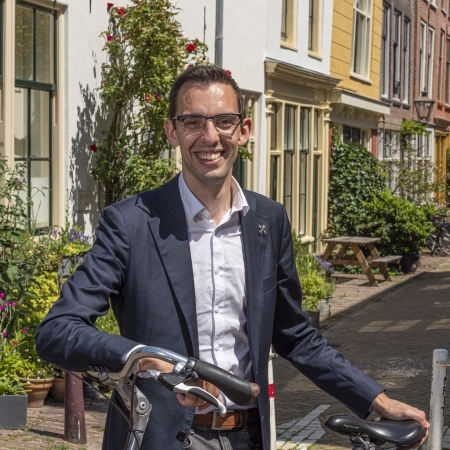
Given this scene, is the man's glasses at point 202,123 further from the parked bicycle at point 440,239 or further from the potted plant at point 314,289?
the parked bicycle at point 440,239

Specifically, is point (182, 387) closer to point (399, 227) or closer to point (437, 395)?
point (437, 395)

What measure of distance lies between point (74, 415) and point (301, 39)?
12460 mm

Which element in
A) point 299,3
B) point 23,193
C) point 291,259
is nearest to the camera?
point 291,259

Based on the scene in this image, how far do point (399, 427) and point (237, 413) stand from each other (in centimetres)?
41

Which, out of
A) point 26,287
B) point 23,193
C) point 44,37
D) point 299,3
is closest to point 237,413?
point 26,287

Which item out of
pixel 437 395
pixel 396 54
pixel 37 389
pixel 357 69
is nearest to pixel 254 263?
pixel 437 395

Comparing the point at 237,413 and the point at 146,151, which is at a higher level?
the point at 146,151

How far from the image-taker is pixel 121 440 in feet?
8.21

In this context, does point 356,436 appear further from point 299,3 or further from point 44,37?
point 299,3

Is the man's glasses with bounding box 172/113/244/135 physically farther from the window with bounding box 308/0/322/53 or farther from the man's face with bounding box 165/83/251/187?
the window with bounding box 308/0/322/53

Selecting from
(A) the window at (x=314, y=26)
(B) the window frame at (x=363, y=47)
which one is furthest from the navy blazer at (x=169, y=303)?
(B) the window frame at (x=363, y=47)

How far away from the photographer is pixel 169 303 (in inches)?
98.6

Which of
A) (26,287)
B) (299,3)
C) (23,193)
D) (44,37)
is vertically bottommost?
(26,287)

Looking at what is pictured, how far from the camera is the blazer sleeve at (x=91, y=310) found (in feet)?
6.93
